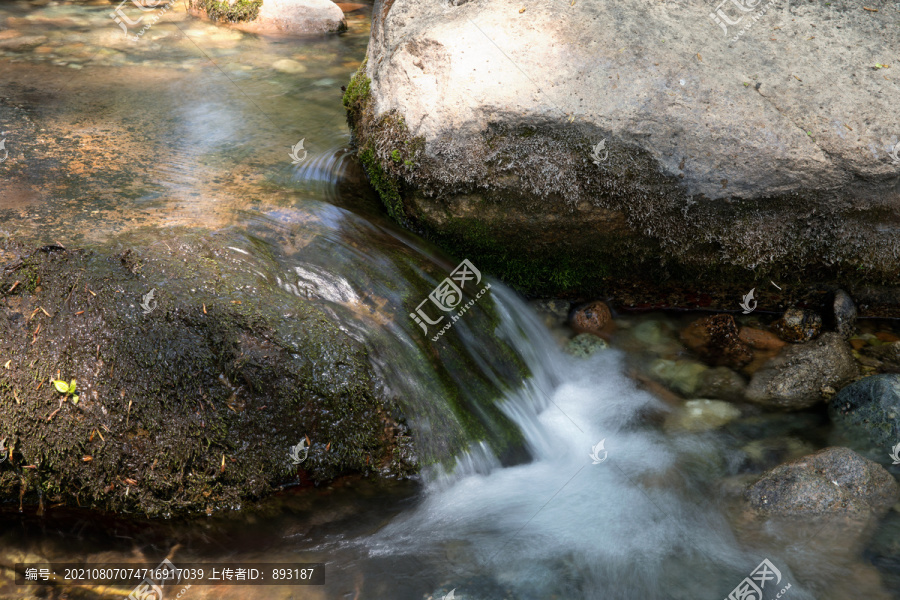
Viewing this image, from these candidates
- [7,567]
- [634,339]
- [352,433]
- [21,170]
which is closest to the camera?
[7,567]

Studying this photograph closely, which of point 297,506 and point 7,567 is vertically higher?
point 297,506

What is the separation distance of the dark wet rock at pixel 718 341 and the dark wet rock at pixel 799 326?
0.31 m

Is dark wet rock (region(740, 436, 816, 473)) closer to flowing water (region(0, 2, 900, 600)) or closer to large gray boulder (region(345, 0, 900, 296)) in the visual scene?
flowing water (region(0, 2, 900, 600))

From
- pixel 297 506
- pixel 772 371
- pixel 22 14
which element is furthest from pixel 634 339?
pixel 22 14

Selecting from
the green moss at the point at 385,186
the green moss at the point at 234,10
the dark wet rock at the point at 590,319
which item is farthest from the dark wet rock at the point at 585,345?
the green moss at the point at 234,10

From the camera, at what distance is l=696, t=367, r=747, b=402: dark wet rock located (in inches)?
169

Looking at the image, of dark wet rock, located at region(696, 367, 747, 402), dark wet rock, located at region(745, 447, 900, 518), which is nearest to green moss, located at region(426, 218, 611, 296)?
dark wet rock, located at region(696, 367, 747, 402)

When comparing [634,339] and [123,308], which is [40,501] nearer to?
[123,308]

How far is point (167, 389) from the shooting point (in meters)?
3.18

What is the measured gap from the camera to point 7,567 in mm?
3008

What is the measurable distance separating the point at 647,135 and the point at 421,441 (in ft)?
8.10

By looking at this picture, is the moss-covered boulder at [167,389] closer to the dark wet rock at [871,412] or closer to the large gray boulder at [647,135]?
the large gray boulder at [647,135]

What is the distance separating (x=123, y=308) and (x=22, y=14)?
832 centimetres

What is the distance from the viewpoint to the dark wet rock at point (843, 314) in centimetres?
457
